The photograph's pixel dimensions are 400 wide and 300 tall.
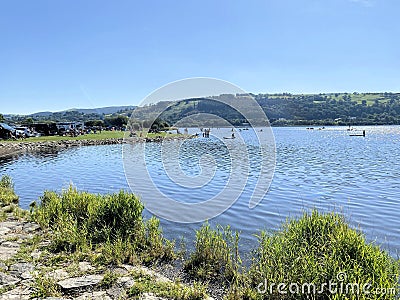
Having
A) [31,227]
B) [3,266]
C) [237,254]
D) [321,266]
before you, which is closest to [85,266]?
[3,266]

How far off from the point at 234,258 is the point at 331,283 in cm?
327

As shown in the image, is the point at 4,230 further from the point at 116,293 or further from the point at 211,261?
the point at 211,261

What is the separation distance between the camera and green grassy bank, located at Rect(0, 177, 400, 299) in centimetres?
466

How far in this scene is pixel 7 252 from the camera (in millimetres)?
7004

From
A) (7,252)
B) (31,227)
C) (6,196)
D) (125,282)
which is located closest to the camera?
(125,282)

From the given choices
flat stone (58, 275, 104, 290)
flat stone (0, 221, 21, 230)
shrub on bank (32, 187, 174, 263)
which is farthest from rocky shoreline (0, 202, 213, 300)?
flat stone (0, 221, 21, 230)

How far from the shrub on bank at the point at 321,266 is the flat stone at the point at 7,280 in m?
3.99

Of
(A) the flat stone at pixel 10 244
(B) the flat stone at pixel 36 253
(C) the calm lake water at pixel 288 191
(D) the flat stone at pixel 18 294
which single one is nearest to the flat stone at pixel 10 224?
(A) the flat stone at pixel 10 244

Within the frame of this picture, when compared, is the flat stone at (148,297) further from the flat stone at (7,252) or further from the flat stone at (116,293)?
the flat stone at (7,252)

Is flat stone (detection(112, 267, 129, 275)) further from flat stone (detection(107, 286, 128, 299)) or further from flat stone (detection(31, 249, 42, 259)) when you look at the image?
flat stone (detection(31, 249, 42, 259))

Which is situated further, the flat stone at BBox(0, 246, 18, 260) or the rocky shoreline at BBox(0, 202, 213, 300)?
the flat stone at BBox(0, 246, 18, 260)

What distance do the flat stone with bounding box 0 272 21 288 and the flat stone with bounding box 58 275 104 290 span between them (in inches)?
30.9

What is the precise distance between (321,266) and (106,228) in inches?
215

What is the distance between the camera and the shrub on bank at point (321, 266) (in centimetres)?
442
